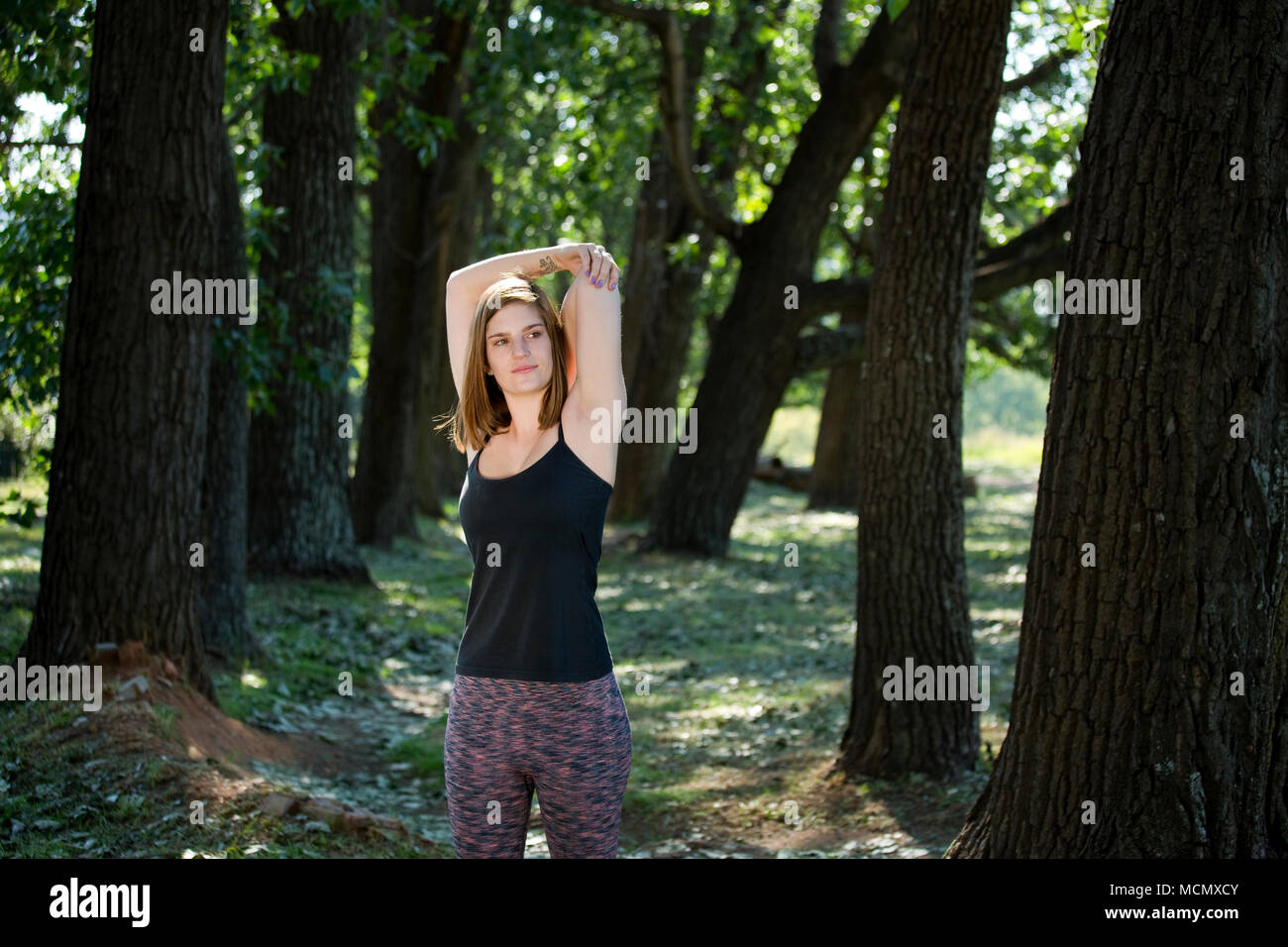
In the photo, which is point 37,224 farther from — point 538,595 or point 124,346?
point 538,595

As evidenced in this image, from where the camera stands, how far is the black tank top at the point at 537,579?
365 cm

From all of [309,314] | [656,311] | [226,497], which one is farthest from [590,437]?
[656,311]

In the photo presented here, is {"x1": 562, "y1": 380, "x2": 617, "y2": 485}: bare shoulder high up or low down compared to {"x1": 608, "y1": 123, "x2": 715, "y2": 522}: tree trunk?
down

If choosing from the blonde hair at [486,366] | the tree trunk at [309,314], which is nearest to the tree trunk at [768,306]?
the tree trunk at [309,314]

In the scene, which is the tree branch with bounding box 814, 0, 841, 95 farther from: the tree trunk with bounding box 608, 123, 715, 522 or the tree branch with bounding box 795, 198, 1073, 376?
the tree trunk with bounding box 608, 123, 715, 522

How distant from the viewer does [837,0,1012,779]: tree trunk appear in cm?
734

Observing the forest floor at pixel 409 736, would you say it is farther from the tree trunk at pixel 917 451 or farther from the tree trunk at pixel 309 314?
the tree trunk at pixel 309 314

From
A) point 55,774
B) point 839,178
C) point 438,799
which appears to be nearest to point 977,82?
point 438,799

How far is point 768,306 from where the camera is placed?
15625mm

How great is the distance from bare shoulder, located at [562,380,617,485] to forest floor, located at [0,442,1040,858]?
97 cm

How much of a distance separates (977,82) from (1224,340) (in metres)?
3.43

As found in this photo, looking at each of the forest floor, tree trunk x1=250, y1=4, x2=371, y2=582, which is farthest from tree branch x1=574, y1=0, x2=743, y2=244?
the forest floor

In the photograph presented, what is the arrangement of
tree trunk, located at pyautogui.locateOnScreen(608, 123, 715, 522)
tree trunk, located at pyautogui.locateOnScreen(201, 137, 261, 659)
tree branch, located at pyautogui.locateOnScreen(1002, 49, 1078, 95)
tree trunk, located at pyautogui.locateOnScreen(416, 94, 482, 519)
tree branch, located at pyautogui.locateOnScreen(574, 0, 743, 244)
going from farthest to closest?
tree trunk, located at pyautogui.locateOnScreen(608, 123, 715, 522) → tree trunk, located at pyautogui.locateOnScreen(416, 94, 482, 519) → tree branch, located at pyautogui.locateOnScreen(1002, 49, 1078, 95) → tree branch, located at pyautogui.locateOnScreen(574, 0, 743, 244) → tree trunk, located at pyautogui.locateOnScreen(201, 137, 261, 659)

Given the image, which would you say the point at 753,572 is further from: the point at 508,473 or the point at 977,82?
the point at 508,473
